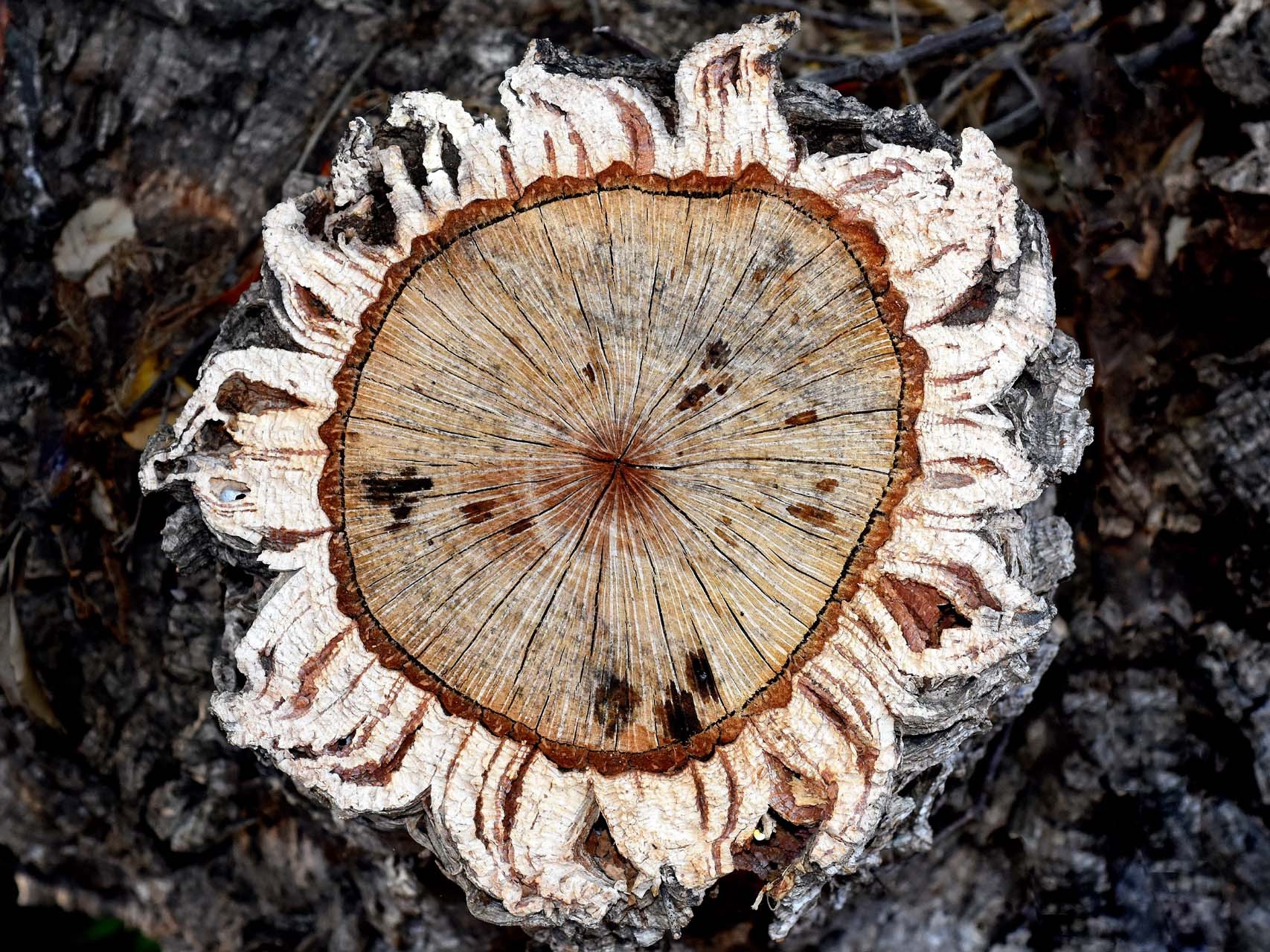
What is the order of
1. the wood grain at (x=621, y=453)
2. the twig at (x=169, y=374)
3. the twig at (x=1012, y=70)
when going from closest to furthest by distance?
the wood grain at (x=621, y=453)
the twig at (x=169, y=374)
the twig at (x=1012, y=70)

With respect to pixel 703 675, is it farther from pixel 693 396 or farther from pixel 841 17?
pixel 841 17

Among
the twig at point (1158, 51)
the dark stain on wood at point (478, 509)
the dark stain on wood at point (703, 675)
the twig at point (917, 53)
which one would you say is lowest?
the dark stain on wood at point (703, 675)

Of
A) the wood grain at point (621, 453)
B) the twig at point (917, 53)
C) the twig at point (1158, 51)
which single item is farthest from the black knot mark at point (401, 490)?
the twig at point (1158, 51)

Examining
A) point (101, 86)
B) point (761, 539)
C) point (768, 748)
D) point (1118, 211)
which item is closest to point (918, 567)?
point (761, 539)

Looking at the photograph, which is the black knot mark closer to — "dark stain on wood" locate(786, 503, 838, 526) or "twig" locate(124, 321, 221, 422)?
"dark stain on wood" locate(786, 503, 838, 526)

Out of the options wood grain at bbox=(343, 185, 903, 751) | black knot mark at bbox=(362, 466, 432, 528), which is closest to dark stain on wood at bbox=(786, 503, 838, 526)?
wood grain at bbox=(343, 185, 903, 751)

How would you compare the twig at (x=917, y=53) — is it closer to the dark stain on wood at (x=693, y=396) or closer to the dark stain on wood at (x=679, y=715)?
the dark stain on wood at (x=693, y=396)
